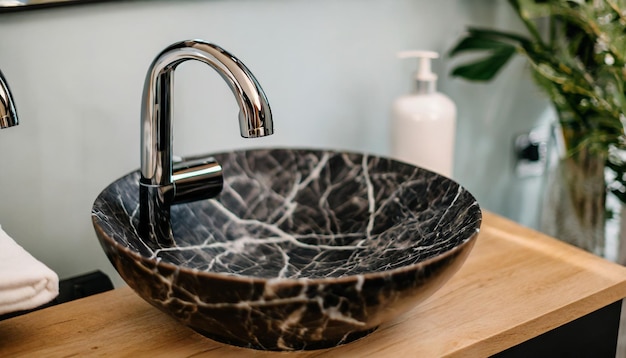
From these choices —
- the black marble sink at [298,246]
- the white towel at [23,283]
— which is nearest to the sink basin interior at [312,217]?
the black marble sink at [298,246]

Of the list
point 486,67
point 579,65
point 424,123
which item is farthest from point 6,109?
point 579,65

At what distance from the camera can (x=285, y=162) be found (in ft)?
3.41

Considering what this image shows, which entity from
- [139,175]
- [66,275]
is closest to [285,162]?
[139,175]

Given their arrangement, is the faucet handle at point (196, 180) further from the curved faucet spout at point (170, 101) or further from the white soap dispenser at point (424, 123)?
the white soap dispenser at point (424, 123)

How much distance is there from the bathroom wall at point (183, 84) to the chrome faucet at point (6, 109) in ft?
0.77

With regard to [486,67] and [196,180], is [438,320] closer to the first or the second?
[196,180]

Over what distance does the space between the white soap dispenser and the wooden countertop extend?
0.23 metres

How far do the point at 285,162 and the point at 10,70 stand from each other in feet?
1.27

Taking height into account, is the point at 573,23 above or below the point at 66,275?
above

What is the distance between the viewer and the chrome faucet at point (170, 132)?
77 centimetres

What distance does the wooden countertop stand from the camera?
2.55ft

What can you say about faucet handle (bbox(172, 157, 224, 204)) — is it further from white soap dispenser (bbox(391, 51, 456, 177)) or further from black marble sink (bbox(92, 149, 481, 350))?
white soap dispenser (bbox(391, 51, 456, 177))

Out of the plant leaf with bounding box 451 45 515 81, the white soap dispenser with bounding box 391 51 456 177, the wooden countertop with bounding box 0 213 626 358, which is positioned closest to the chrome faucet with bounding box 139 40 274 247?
the wooden countertop with bounding box 0 213 626 358

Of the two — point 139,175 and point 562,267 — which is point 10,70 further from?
point 562,267
